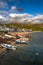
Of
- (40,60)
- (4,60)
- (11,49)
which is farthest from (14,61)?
(11,49)

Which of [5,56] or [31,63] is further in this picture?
[5,56]

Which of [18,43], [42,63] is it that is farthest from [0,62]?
[18,43]

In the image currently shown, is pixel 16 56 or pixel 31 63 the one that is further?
pixel 16 56

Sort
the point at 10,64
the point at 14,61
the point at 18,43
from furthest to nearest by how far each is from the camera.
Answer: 1. the point at 18,43
2. the point at 14,61
3. the point at 10,64

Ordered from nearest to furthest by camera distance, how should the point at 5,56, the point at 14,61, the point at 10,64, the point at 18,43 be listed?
the point at 10,64, the point at 14,61, the point at 5,56, the point at 18,43

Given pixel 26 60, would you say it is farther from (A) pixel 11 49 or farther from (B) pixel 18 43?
(B) pixel 18 43

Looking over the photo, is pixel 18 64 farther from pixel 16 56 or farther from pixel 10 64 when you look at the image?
pixel 16 56

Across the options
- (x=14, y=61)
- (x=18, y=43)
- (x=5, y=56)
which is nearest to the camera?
(x=14, y=61)

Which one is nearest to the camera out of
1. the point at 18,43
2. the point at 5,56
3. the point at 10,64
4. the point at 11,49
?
the point at 10,64
